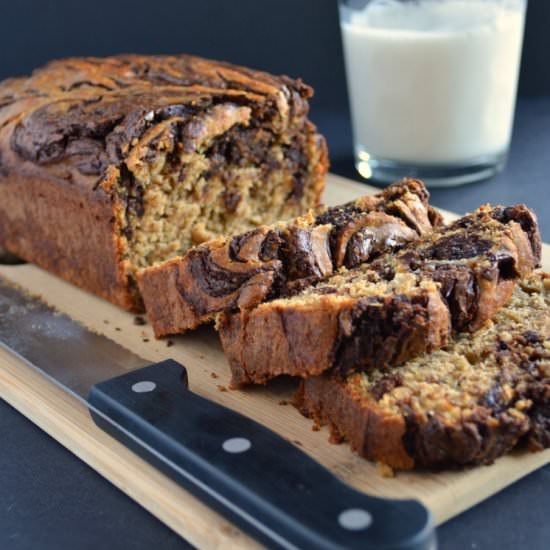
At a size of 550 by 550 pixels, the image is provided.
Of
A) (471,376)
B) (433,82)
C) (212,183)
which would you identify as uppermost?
(471,376)

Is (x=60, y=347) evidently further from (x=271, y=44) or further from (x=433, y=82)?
(x=271, y=44)

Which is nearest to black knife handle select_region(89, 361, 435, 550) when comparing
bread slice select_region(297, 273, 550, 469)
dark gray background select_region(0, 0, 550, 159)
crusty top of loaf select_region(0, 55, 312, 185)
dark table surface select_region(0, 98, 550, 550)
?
dark table surface select_region(0, 98, 550, 550)

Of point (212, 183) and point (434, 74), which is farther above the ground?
point (212, 183)

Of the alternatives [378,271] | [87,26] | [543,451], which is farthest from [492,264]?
[87,26]

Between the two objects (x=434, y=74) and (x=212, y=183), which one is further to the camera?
(x=434, y=74)

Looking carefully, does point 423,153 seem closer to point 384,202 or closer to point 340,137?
point 340,137

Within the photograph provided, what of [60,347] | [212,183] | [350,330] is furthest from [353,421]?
[212,183]
